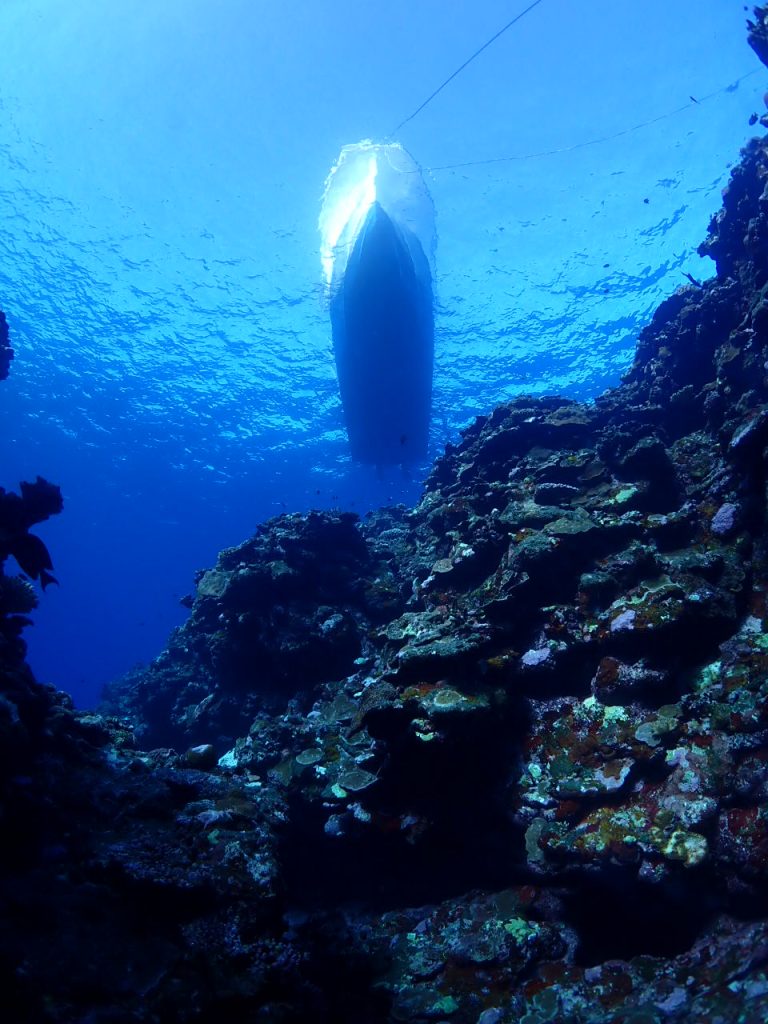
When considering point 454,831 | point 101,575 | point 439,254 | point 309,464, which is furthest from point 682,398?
point 101,575

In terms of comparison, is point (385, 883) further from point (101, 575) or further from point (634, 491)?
point (101, 575)

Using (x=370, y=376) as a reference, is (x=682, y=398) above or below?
below

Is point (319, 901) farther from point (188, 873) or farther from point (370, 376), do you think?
point (370, 376)

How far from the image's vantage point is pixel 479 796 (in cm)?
716

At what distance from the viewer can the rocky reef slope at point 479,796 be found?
15.7ft

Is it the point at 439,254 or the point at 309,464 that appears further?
the point at 309,464

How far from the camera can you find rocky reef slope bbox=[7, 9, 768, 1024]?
478 centimetres

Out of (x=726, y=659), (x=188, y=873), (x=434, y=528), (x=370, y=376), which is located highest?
(x=370, y=376)

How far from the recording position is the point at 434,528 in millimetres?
13883

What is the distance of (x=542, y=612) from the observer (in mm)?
8516

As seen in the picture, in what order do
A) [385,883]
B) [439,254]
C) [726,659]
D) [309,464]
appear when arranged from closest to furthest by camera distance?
[726,659] < [385,883] < [439,254] < [309,464]

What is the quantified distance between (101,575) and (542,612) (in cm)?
7842

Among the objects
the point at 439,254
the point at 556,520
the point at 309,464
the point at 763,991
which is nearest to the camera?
the point at 763,991

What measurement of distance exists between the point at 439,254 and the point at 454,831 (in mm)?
24776
